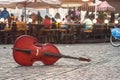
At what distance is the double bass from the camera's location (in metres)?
10.3

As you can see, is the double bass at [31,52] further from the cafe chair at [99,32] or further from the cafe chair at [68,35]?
the cafe chair at [99,32]

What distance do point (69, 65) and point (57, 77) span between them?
7.55 feet

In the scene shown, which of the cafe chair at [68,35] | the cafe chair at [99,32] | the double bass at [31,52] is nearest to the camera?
the double bass at [31,52]

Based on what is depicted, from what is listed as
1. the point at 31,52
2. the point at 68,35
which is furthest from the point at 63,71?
the point at 68,35

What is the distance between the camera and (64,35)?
21.9 m

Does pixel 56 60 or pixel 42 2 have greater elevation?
pixel 42 2

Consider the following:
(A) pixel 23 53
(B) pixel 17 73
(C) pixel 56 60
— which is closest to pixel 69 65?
(C) pixel 56 60

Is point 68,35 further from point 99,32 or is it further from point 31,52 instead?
point 31,52

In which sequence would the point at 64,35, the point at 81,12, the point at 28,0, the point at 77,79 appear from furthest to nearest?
1. the point at 81,12
2. the point at 64,35
3. the point at 28,0
4. the point at 77,79

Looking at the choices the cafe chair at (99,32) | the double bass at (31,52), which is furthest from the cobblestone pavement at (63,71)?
the cafe chair at (99,32)

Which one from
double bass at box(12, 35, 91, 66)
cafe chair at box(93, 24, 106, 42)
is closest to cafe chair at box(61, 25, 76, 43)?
cafe chair at box(93, 24, 106, 42)

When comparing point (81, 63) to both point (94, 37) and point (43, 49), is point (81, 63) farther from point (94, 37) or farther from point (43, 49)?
point (94, 37)

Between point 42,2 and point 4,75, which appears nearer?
point 4,75

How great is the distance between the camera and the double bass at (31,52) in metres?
10.3
